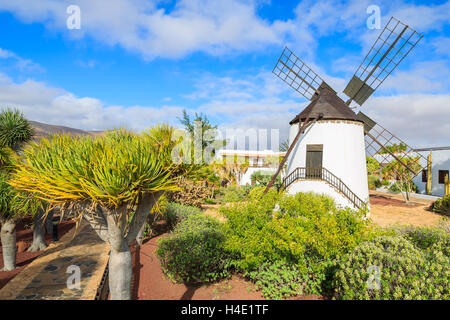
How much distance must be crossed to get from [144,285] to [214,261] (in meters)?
2.25

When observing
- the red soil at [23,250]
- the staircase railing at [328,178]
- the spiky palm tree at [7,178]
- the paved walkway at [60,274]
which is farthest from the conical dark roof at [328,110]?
the red soil at [23,250]

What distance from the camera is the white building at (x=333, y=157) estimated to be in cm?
1345

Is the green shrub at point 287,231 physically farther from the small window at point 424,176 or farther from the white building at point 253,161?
the white building at point 253,161

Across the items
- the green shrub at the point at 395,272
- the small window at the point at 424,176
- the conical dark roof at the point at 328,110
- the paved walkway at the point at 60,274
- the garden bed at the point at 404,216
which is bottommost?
the paved walkway at the point at 60,274

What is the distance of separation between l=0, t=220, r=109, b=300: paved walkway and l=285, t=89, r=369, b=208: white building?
10859 millimetres

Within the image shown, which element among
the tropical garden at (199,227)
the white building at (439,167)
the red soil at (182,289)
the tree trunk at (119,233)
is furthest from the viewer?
the white building at (439,167)

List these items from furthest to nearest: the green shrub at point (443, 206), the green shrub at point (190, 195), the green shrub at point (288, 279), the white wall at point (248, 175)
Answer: the white wall at point (248, 175)
the green shrub at point (443, 206)
the green shrub at point (190, 195)
the green shrub at point (288, 279)

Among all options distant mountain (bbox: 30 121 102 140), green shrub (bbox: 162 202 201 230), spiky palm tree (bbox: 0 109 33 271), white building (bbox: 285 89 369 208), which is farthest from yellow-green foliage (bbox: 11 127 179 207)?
white building (bbox: 285 89 369 208)

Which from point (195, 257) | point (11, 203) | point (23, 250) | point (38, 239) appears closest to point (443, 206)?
point (195, 257)

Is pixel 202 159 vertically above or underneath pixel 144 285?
above
